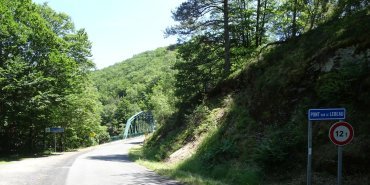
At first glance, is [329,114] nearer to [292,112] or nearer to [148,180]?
[292,112]

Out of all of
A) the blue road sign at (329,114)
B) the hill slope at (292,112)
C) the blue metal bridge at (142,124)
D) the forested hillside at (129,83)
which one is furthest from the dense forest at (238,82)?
the forested hillside at (129,83)

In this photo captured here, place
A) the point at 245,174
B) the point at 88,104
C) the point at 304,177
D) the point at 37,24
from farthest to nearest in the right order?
the point at 88,104 → the point at 37,24 → the point at 245,174 → the point at 304,177

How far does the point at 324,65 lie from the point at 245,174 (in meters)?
5.00

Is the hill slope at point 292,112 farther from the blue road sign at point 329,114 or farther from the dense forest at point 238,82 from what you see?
the blue road sign at point 329,114

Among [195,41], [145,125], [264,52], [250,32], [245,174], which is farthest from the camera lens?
[145,125]

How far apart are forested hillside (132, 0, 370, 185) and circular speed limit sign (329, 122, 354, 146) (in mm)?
2289

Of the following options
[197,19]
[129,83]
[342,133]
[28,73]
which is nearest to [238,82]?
[197,19]

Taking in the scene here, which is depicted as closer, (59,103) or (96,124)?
(59,103)

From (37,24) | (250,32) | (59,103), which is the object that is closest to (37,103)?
(59,103)

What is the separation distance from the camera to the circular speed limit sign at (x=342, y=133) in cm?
811

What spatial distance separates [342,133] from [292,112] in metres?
6.13

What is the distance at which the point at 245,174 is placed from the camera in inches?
488

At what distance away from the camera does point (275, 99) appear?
15.8m

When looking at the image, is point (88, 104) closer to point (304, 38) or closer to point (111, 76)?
point (304, 38)
